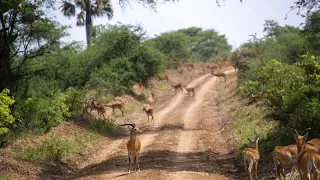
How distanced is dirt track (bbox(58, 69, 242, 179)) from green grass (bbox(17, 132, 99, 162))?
78cm

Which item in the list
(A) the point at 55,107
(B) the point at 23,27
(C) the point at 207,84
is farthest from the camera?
(C) the point at 207,84

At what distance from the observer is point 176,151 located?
1739 centimetres

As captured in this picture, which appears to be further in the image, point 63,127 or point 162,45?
point 162,45

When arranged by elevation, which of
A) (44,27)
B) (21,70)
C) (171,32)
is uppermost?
(171,32)

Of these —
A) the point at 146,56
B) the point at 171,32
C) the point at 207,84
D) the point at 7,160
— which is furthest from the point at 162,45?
the point at 7,160

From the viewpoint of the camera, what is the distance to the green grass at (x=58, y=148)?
16531 mm

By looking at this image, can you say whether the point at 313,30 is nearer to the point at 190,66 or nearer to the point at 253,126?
the point at 253,126

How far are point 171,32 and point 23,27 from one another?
141 ft

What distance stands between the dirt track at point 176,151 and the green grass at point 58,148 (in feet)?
2.55

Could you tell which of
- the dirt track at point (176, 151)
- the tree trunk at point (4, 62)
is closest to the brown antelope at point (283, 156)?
the dirt track at point (176, 151)

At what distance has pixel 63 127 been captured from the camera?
66.8ft

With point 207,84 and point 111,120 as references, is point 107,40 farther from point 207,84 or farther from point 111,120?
point 207,84

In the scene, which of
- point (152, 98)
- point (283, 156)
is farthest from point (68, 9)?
point (283, 156)

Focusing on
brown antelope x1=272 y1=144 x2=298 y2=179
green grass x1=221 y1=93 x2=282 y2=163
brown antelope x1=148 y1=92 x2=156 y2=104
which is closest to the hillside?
green grass x1=221 y1=93 x2=282 y2=163
